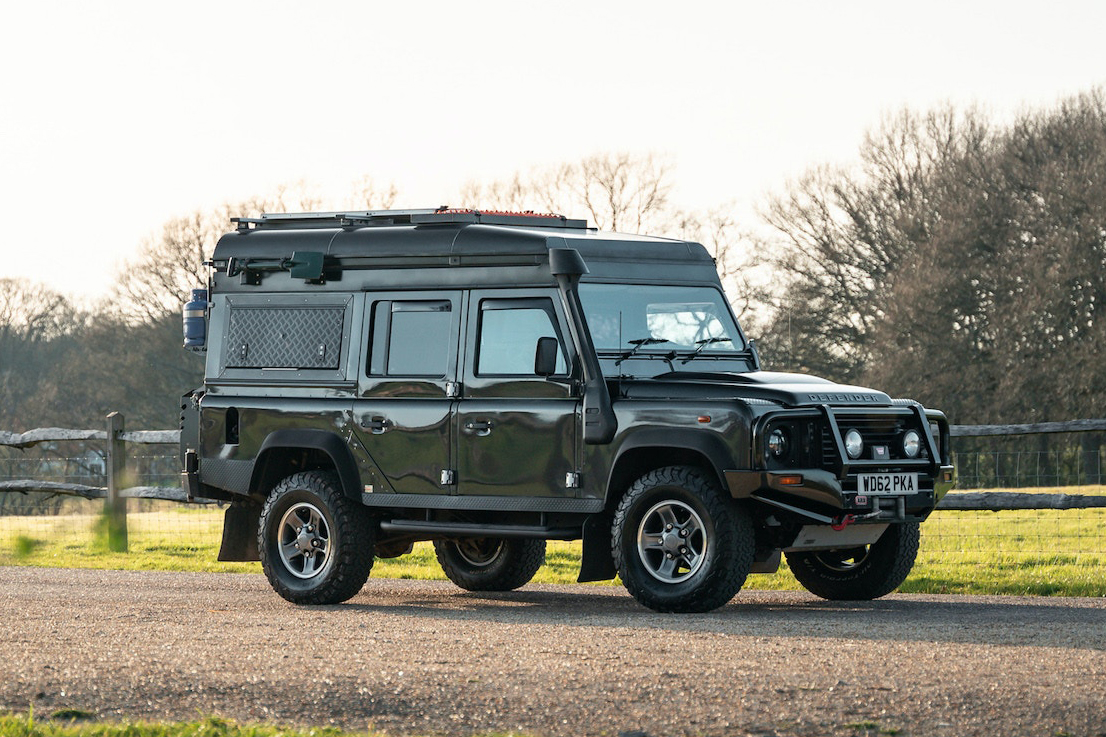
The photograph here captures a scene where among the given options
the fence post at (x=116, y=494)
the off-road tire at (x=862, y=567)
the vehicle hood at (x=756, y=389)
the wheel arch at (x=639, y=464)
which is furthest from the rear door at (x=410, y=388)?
the fence post at (x=116, y=494)

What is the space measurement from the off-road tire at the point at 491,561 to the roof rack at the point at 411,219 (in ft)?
8.38

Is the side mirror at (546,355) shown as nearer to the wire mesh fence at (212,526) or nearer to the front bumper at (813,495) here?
the front bumper at (813,495)

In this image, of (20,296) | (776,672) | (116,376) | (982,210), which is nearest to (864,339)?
(982,210)

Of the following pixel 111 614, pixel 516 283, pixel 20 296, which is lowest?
Result: pixel 111 614

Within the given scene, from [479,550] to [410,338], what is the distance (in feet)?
7.62

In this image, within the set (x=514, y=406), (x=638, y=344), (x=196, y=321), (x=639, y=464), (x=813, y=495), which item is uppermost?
(x=196, y=321)

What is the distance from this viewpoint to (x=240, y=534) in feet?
43.7

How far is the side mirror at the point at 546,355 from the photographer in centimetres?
1137

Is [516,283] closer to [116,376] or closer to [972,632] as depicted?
[972,632]

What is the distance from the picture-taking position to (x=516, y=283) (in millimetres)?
11891

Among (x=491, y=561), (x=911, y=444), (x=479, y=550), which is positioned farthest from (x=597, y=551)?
(x=479, y=550)

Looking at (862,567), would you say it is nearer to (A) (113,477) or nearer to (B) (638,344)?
(B) (638,344)

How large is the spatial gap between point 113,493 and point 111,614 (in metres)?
7.13

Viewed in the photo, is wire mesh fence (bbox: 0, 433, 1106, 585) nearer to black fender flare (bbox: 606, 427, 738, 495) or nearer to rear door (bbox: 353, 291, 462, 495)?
black fender flare (bbox: 606, 427, 738, 495)
